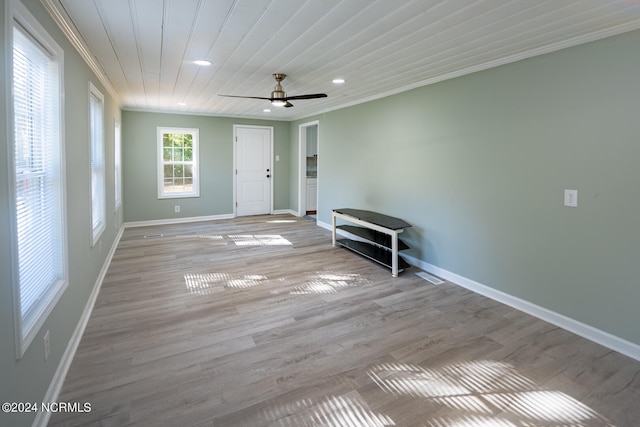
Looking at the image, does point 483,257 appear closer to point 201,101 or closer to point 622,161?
point 622,161

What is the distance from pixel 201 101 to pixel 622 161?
17.8ft

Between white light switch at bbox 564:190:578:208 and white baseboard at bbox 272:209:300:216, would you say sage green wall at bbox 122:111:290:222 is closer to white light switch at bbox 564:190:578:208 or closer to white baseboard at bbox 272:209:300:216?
white baseboard at bbox 272:209:300:216

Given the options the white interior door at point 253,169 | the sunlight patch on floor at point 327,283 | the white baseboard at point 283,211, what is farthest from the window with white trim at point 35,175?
the white baseboard at point 283,211

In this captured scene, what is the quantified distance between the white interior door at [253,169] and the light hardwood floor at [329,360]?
3981 millimetres

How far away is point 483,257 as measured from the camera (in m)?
3.53

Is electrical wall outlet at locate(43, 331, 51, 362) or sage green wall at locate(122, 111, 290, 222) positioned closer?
electrical wall outlet at locate(43, 331, 51, 362)

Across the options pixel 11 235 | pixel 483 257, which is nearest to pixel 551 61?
pixel 483 257

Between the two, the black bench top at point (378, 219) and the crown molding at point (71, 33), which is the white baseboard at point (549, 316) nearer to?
the black bench top at point (378, 219)

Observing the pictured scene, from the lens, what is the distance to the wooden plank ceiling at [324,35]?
7.09 ft

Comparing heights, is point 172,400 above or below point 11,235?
below

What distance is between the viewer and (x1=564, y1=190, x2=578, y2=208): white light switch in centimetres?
275

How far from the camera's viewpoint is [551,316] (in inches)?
116

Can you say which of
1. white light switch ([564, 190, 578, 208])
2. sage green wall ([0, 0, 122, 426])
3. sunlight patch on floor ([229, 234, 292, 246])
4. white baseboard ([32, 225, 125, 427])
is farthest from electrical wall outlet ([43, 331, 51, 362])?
white light switch ([564, 190, 578, 208])

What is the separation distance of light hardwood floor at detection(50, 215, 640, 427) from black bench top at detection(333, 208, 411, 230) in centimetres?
64
